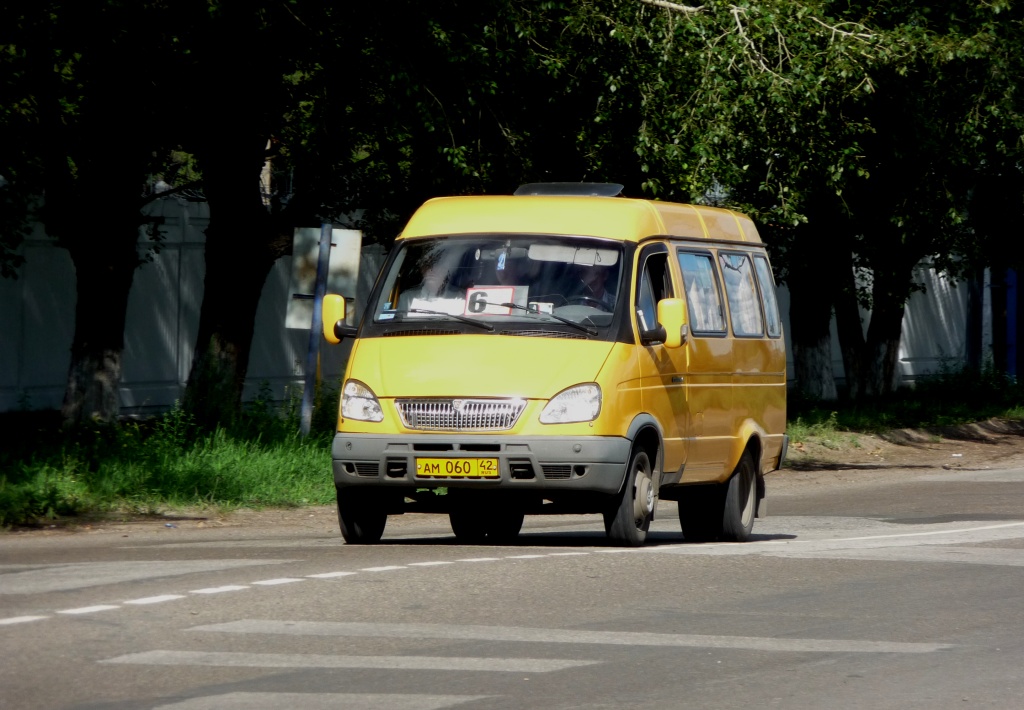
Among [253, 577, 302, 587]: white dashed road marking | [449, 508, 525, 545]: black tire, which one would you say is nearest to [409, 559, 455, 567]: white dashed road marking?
[253, 577, 302, 587]: white dashed road marking

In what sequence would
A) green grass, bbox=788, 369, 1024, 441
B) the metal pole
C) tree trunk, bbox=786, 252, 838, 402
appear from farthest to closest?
1. tree trunk, bbox=786, 252, 838, 402
2. green grass, bbox=788, 369, 1024, 441
3. the metal pole

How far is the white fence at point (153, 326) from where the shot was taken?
979 inches

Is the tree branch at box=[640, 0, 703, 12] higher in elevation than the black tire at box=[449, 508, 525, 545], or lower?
higher

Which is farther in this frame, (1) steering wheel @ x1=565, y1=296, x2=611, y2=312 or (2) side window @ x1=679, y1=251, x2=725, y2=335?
(2) side window @ x1=679, y1=251, x2=725, y2=335

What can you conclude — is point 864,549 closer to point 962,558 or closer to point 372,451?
point 962,558

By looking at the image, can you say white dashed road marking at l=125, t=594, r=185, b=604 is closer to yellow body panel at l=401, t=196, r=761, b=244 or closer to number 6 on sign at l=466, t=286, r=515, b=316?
number 6 on sign at l=466, t=286, r=515, b=316

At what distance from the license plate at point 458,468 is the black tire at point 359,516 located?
0.67m

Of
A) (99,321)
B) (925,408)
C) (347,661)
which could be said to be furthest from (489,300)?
(925,408)

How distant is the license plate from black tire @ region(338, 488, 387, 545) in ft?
2.19

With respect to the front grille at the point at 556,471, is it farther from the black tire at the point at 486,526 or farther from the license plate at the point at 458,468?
the black tire at the point at 486,526

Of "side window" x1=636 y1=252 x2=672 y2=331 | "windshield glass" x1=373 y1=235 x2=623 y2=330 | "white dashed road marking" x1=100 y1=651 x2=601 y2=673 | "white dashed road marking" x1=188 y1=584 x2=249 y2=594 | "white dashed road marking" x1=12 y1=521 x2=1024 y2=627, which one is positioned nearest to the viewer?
"white dashed road marking" x1=100 y1=651 x2=601 y2=673

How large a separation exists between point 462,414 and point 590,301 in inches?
46.9

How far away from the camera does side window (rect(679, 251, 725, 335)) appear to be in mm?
12500

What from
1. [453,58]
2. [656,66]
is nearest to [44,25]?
[453,58]
